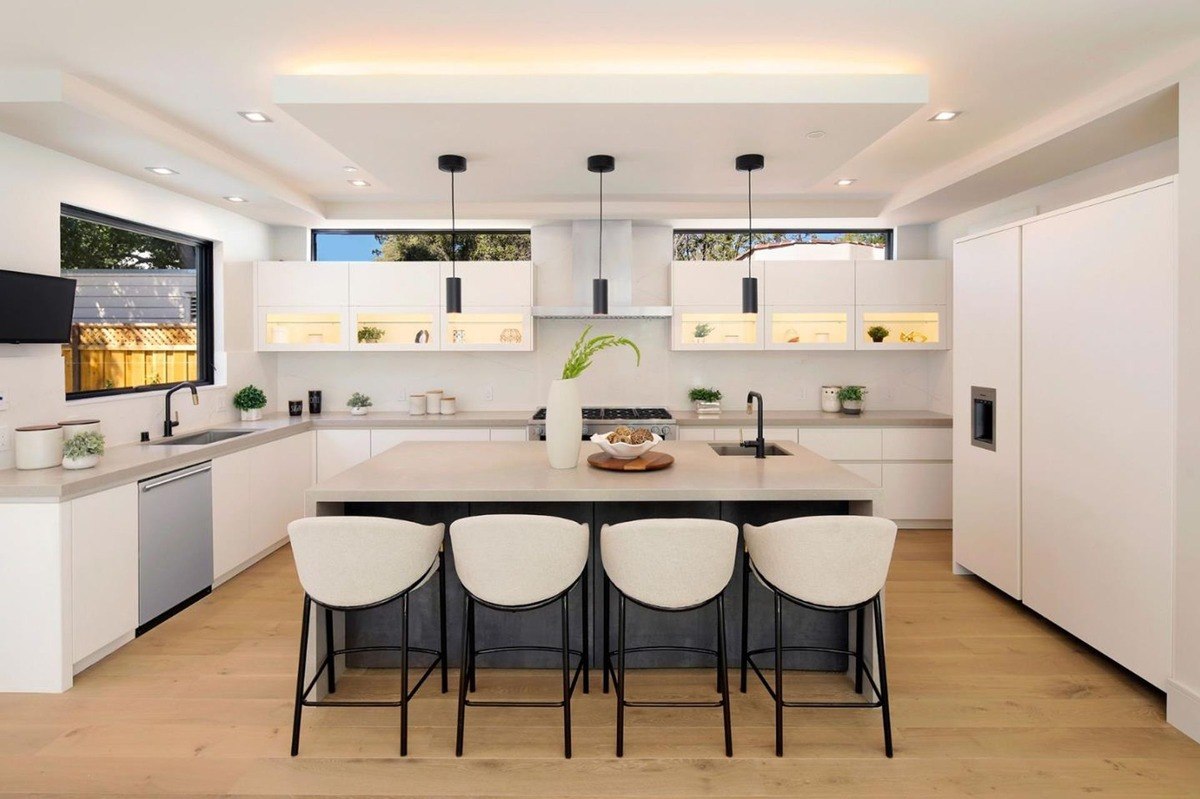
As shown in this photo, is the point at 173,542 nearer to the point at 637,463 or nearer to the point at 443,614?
the point at 443,614

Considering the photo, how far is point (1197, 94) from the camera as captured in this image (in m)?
2.73

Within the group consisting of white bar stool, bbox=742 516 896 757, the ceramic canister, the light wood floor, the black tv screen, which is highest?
the black tv screen

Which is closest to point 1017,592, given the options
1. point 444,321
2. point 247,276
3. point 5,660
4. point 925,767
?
point 925,767

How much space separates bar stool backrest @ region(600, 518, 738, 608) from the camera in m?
2.48

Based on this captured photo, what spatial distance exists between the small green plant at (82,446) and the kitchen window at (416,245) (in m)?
3.17

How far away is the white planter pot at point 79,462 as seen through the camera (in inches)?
131

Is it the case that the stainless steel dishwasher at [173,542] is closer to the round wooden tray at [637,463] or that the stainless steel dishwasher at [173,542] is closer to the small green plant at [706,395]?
the round wooden tray at [637,463]

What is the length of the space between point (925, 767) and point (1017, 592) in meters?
1.83

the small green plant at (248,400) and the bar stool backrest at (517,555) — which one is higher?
the small green plant at (248,400)

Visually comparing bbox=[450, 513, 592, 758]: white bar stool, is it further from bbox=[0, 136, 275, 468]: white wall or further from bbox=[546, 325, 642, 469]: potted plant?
bbox=[0, 136, 275, 468]: white wall

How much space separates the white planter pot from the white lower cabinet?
6.8 inches

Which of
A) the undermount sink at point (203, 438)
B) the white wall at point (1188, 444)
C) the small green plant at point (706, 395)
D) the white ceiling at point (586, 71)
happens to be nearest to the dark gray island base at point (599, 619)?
the white wall at point (1188, 444)

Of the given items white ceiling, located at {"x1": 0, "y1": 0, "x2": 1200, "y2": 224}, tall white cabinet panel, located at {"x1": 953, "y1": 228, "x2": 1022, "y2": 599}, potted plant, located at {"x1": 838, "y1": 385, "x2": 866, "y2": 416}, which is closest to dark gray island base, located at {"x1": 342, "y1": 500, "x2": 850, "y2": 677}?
tall white cabinet panel, located at {"x1": 953, "y1": 228, "x2": 1022, "y2": 599}

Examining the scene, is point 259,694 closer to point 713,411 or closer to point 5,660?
point 5,660
